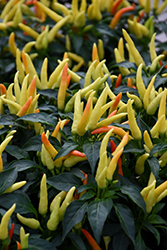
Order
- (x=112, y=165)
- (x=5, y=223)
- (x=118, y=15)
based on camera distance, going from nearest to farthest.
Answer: (x=5, y=223)
(x=112, y=165)
(x=118, y=15)

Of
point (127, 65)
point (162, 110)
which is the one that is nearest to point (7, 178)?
point (162, 110)

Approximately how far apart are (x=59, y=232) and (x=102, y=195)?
0.18 m

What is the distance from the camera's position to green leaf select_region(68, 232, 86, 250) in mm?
845

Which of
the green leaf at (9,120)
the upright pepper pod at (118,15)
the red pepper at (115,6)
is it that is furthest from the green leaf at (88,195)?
the red pepper at (115,6)

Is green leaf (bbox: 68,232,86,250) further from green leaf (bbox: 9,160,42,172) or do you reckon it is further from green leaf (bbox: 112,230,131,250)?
green leaf (bbox: 9,160,42,172)

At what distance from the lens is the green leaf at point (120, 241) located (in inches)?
34.7

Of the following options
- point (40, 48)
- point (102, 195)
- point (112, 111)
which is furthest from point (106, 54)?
point (102, 195)

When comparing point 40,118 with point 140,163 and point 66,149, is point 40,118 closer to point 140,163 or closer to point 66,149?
point 66,149

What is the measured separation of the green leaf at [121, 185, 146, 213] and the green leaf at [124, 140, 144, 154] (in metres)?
0.11

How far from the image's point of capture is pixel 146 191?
0.87 m

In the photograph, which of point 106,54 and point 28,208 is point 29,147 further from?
point 106,54

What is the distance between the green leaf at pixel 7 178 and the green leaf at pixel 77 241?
23 cm

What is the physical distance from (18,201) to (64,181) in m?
0.14

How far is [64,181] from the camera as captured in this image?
90 centimetres
